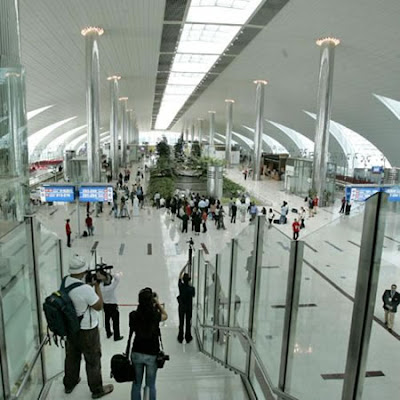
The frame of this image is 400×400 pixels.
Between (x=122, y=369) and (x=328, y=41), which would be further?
(x=328, y=41)

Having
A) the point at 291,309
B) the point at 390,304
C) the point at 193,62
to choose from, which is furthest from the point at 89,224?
the point at 193,62

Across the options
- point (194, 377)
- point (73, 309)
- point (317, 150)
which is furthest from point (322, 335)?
point (317, 150)

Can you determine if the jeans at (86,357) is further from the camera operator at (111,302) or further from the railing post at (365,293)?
the railing post at (365,293)

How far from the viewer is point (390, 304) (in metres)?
2.60

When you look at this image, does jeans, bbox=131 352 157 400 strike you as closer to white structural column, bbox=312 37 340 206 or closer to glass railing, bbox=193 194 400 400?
glass railing, bbox=193 194 400 400

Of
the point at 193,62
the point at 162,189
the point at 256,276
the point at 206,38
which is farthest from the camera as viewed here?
the point at 193,62

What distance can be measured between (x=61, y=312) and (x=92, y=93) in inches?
771

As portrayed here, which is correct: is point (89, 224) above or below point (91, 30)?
below

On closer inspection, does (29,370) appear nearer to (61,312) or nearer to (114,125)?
(61,312)

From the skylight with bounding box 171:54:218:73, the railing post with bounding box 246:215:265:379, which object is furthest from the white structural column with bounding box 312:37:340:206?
the railing post with bounding box 246:215:265:379

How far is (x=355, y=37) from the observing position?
2102cm

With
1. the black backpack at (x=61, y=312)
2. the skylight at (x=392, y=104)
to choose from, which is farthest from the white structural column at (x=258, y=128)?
the black backpack at (x=61, y=312)

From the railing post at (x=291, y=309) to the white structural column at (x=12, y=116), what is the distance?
519cm

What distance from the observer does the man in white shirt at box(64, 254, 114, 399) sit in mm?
3352
